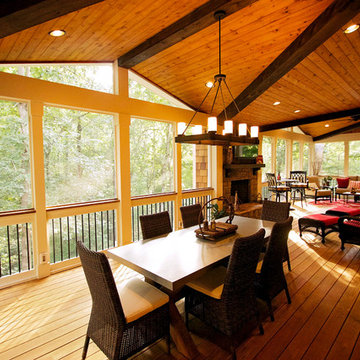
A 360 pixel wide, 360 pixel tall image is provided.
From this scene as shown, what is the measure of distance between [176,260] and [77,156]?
2.50 m

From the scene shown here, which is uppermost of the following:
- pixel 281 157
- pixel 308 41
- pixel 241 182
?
pixel 308 41

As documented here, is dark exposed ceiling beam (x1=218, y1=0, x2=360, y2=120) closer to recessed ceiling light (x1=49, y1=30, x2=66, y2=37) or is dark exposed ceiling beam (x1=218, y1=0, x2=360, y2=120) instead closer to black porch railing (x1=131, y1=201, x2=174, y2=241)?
black porch railing (x1=131, y1=201, x2=174, y2=241)

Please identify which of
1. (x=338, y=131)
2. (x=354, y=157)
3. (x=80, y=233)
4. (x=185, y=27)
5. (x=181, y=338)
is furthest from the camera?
(x=354, y=157)

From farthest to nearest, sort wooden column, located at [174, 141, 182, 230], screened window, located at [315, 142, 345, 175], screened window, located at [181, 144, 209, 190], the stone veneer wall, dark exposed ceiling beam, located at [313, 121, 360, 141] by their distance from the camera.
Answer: screened window, located at [315, 142, 345, 175] < dark exposed ceiling beam, located at [313, 121, 360, 141] < the stone veneer wall < screened window, located at [181, 144, 209, 190] < wooden column, located at [174, 141, 182, 230]

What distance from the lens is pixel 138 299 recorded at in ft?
6.23

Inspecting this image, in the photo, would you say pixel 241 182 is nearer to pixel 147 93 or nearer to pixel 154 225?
pixel 147 93

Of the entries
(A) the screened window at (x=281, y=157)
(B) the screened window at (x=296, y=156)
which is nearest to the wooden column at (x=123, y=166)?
(A) the screened window at (x=281, y=157)

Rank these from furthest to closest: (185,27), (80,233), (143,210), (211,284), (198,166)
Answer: (198,166) → (143,210) → (80,233) → (185,27) → (211,284)

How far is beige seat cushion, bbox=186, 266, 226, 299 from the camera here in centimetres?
199

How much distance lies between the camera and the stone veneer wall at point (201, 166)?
6.09 meters

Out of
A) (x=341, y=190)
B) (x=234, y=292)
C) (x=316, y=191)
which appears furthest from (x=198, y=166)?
(x=341, y=190)

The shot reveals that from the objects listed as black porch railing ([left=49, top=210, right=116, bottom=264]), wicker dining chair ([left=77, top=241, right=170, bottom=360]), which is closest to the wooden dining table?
wicker dining chair ([left=77, top=241, right=170, bottom=360])

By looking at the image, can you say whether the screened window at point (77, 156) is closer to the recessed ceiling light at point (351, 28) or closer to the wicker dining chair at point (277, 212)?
the wicker dining chair at point (277, 212)

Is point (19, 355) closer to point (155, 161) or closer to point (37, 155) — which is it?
point (37, 155)
